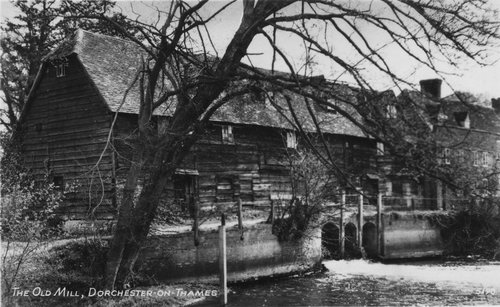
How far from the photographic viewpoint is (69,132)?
21641 millimetres

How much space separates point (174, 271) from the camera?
15.3 m

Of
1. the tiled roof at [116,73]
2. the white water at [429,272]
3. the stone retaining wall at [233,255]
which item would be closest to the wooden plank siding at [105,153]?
the tiled roof at [116,73]

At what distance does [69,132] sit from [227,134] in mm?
7501

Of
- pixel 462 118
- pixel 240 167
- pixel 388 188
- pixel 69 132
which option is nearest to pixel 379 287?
pixel 240 167

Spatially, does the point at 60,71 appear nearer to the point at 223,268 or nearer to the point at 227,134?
the point at 227,134

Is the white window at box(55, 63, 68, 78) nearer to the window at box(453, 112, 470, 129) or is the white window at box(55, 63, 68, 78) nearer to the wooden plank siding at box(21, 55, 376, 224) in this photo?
the wooden plank siding at box(21, 55, 376, 224)

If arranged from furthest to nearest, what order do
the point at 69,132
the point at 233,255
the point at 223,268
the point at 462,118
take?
1. the point at 462,118
2. the point at 69,132
3. the point at 233,255
4. the point at 223,268

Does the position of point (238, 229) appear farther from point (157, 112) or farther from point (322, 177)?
point (157, 112)

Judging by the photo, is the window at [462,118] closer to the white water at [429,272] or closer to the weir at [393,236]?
the weir at [393,236]

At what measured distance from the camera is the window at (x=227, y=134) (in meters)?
24.6

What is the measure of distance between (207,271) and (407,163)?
34.1 feet

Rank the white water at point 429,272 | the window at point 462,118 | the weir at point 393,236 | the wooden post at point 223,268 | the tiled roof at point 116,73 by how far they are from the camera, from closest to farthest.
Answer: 1. the wooden post at point 223,268
2. the white water at point 429,272
3. the tiled roof at point 116,73
4. the weir at point 393,236
5. the window at point 462,118

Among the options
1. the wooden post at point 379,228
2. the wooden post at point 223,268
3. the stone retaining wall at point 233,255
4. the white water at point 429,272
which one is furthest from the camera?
the wooden post at point 379,228

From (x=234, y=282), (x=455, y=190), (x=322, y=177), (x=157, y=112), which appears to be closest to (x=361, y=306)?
(x=234, y=282)
